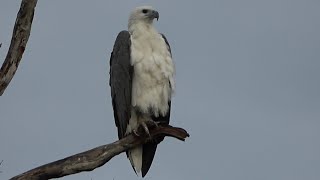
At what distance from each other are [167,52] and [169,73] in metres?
0.34

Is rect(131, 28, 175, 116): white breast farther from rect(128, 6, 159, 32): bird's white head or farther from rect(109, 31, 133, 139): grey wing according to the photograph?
rect(128, 6, 159, 32): bird's white head

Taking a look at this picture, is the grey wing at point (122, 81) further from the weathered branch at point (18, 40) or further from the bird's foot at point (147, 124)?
the weathered branch at point (18, 40)

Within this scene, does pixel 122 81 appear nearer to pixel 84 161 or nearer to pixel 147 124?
pixel 147 124

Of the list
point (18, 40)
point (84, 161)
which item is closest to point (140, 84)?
point (84, 161)

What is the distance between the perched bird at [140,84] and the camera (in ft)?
30.0

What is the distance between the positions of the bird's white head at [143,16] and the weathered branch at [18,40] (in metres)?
2.47

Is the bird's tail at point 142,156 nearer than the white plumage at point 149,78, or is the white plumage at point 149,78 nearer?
the white plumage at point 149,78

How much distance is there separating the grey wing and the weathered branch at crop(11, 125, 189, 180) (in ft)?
3.26

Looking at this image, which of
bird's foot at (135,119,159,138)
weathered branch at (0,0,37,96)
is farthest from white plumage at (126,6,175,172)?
weathered branch at (0,0,37,96)

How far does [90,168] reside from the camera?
7613 mm

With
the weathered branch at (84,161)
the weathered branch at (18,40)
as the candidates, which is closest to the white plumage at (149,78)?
the weathered branch at (84,161)

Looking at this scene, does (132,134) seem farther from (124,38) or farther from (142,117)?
(124,38)

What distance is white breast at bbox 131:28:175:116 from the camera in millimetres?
9125

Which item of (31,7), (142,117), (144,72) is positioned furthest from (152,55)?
(31,7)
